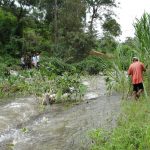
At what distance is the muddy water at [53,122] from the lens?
995 cm

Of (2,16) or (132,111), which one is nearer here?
(132,111)

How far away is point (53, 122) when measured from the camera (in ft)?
41.1

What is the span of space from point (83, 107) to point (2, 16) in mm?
25986

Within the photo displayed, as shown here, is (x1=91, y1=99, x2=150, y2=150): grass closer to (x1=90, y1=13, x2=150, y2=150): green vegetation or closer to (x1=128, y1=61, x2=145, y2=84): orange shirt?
(x1=90, y1=13, x2=150, y2=150): green vegetation

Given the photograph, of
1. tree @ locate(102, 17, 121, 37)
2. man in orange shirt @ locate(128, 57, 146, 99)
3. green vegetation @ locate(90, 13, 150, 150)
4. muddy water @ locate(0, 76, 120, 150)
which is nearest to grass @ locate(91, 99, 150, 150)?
green vegetation @ locate(90, 13, 150, 150)

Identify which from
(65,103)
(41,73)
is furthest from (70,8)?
(65,103)

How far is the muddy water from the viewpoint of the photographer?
32.6 ft

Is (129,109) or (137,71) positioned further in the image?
(137,71)

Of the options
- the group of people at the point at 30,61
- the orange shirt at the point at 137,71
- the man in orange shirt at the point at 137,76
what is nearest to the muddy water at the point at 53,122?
the man in orange shirt at the point at 137,76

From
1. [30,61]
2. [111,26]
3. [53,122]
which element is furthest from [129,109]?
[111,26]

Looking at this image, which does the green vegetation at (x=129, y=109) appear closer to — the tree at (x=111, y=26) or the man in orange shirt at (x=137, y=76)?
the man in orange shirt at (x=137, y=76)

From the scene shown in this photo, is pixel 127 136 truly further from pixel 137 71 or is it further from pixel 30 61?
pixel 30 61

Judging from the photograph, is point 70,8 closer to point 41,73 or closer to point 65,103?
point 41,73

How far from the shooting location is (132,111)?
11.5 meters
